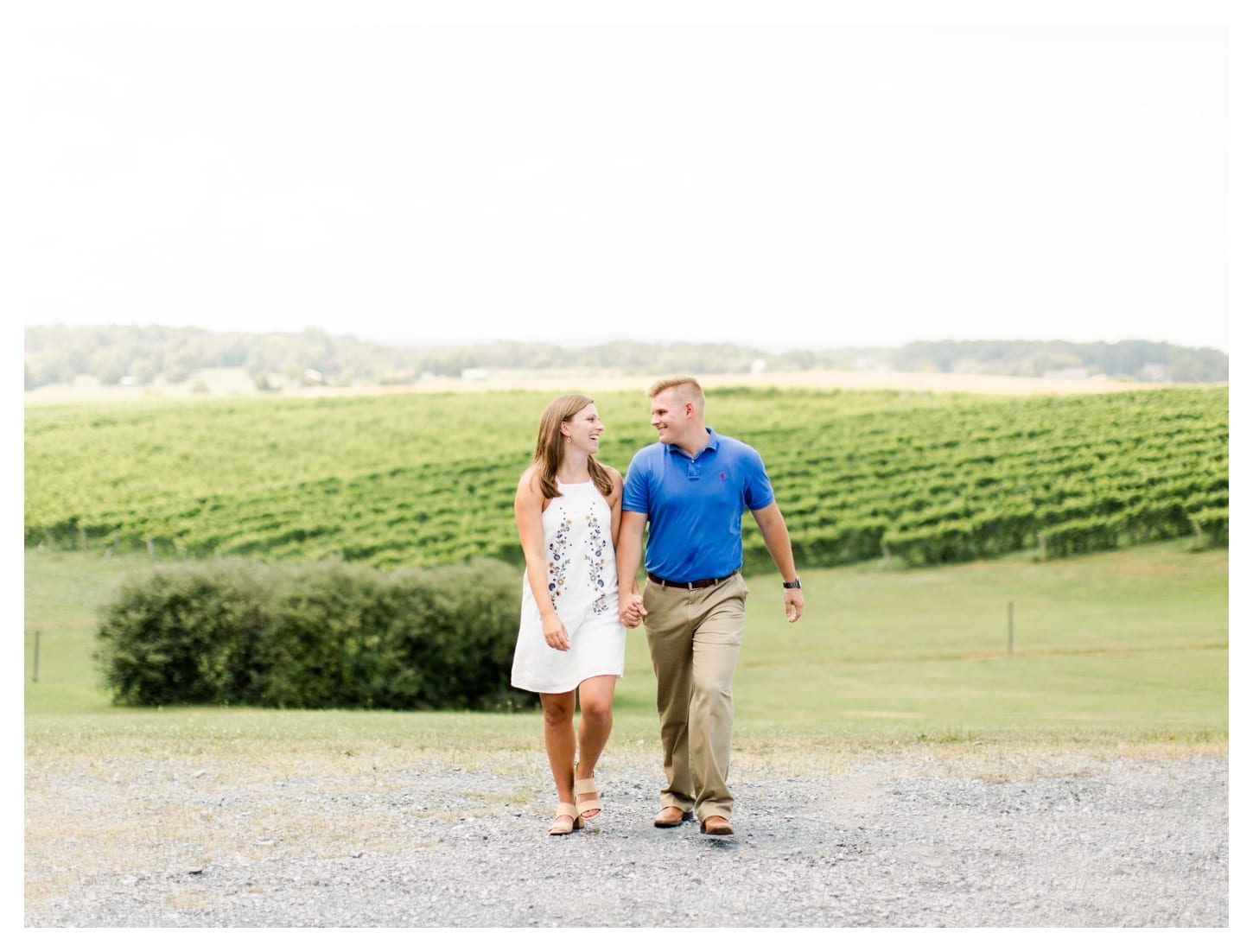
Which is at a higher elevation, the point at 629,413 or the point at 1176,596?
the point at 629,413

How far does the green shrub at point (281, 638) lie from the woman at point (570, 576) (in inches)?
382

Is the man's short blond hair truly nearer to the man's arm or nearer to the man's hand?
the man's arm

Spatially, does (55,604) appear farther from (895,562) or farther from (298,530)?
(895,562)

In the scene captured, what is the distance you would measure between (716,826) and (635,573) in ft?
3.74

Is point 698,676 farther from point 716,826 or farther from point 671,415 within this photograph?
point 671,415

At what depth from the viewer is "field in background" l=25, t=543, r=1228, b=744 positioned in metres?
12.6

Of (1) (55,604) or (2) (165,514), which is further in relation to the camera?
(2) (165,514)

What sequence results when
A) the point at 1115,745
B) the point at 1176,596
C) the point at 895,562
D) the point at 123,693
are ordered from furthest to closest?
the point at 895,562
the point at 1176,596
the point at 123,693
the point at 1115,745

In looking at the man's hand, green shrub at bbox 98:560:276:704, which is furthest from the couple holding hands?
green shrub at bbox 98:560:276:704

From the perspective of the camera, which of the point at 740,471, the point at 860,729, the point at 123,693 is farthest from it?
the point at 123,693

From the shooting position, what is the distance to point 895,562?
28562 mm

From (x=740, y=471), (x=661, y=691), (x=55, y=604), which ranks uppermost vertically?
(x=740, y=471)

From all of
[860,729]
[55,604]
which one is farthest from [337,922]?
[55,604]

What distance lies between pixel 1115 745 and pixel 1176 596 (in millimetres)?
18271
